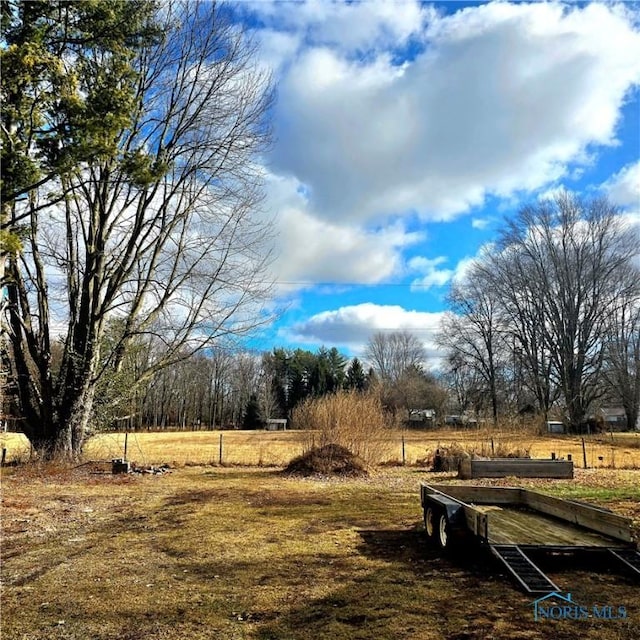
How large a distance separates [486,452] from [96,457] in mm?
12385

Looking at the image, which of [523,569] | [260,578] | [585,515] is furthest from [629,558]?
[260,578]

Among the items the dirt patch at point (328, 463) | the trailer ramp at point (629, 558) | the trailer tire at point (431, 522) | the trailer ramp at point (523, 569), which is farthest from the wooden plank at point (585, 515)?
the dirt patch at point (328, 463)

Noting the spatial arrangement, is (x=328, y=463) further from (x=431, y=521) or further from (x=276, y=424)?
(x=276, y=424)

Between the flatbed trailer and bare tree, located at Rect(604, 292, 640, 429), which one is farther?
bare tree, located at Rect(604, 292, 640, 429)

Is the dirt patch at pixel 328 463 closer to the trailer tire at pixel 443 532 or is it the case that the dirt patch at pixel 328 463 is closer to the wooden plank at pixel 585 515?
the wooden plank at pixel 585 515

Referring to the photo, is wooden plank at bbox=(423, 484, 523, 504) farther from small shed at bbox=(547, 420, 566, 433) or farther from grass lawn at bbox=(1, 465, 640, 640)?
small shed at bbox=(547, 420, 566, 433)

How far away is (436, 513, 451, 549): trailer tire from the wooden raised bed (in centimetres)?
826

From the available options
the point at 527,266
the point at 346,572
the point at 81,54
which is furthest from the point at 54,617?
the point at 527,266

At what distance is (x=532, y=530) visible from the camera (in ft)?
19.8

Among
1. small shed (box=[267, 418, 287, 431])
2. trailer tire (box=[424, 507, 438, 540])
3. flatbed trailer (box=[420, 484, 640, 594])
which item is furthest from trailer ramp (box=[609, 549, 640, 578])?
small shed (box=[267, 418, 287, 431])

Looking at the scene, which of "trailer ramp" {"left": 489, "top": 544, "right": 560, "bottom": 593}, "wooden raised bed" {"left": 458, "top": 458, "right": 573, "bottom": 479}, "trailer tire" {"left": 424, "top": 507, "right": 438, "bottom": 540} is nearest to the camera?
"trailer ramp" {"left": 489, "top": 544, "right": 560, "bottom": 593}

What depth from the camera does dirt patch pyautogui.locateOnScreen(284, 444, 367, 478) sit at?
14.7 metres

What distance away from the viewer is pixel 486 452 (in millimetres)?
17828

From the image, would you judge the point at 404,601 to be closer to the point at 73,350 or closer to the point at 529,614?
the point at 529,614
